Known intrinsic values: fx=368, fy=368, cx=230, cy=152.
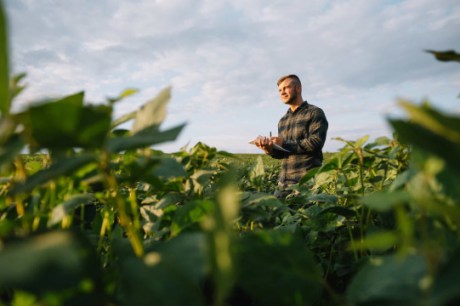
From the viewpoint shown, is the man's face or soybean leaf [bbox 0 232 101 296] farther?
the man's face

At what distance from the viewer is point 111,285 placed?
1.35 ft

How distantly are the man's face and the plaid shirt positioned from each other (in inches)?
8.7

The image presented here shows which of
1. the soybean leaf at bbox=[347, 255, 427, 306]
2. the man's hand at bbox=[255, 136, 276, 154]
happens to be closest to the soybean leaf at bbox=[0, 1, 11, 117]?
the soybean leaf at bbox=[347, 255, 427, 306]

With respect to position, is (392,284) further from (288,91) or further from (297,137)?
(288,91)

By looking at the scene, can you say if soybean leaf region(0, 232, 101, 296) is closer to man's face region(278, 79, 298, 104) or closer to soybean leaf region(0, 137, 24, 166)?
soybean leaf region(0, 137, 24, 166)

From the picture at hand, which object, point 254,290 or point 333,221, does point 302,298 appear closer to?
point 254,290

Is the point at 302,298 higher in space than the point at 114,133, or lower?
lower

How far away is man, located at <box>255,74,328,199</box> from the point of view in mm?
4035

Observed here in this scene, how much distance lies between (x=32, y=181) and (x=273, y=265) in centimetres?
24

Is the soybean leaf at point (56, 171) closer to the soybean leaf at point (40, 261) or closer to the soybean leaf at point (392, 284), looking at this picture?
the soybean leaf at point (40, 261)

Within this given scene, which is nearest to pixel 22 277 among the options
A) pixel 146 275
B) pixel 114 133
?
pixel 146 275

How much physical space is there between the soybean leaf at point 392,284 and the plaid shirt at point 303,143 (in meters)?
3.62

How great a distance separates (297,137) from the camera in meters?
4.45

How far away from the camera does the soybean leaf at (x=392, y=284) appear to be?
0.30 m
